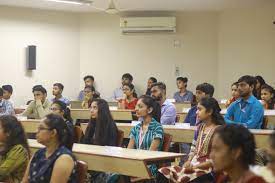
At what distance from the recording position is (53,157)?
10.6 feet

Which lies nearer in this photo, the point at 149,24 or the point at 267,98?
the point at 267,98

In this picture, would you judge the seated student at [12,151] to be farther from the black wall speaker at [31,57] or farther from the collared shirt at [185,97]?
the black wall speaker at [31,57]

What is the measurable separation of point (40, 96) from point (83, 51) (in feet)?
12.3

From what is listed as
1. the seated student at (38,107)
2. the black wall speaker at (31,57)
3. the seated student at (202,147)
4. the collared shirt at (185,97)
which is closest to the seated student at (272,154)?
the seated student at (202,147)

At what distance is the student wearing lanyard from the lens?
4668mm

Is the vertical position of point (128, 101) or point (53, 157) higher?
point (128, 101)

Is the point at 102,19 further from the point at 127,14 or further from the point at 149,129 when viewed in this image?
the point at 149,129

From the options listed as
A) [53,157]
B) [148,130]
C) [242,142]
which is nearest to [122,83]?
Result: [148,130]

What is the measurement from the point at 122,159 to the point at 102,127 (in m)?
1.18

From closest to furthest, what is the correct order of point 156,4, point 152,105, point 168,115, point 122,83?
point 152,105, point 168,115, point 156,4, point 122,83

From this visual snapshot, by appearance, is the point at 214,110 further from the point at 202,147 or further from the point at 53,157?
the point at 53,157

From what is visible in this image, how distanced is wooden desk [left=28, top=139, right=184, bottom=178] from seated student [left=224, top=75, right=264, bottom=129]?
1.57 meters

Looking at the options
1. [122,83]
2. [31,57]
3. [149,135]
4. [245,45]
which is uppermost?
[245,45]

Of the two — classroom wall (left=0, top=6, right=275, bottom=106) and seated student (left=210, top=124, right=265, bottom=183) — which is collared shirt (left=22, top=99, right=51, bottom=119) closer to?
classroom wall (left=0, top=6, right=275, bottom=106)
